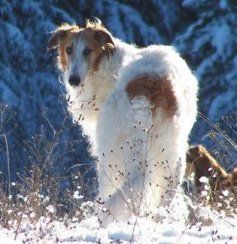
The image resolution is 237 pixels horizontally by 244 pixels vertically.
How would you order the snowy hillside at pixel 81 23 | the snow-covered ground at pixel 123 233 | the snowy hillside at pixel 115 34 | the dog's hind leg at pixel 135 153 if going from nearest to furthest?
1. the snow-covered ground at pixel 123 233
2. the dog's hind leg at pixel 135 153
3. the snowy hillside at pixel 81 23
4. the snowy hillside at pixel 115 34

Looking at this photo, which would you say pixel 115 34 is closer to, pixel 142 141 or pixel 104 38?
pixel 104 38

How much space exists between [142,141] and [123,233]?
1.37m

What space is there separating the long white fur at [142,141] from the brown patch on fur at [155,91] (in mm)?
43

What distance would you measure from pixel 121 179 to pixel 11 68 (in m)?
16.3

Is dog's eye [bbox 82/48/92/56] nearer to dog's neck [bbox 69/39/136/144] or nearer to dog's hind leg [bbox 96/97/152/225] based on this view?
dog's neck [bbox 69/39/136/144]

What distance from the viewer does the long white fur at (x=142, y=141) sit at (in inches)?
219

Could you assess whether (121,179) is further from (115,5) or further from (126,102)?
(115,5)

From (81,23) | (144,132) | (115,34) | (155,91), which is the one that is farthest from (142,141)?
(81,23)

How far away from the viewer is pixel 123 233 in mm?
4379

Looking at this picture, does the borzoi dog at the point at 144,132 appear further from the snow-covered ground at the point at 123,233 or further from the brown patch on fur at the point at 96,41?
the snow-covered ground at the point at 123,233

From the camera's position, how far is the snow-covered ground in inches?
163

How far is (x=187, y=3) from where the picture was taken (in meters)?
21.7

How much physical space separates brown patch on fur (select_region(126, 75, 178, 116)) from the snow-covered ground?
1.18 metres

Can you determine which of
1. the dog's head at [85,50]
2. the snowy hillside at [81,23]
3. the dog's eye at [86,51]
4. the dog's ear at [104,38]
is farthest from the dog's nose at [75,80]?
the snowy hillside at [81,23]
